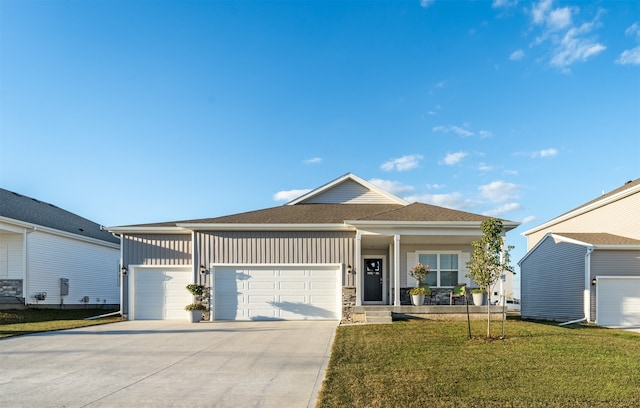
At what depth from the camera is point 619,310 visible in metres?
15.8

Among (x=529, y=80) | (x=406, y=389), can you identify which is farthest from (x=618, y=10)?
(x=406, y=389)

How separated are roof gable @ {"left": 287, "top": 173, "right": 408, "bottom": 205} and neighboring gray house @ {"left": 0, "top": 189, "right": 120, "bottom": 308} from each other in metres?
9.49

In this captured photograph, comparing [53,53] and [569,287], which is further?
[569,287]

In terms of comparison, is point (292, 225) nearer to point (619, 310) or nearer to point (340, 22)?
point (340, 22)

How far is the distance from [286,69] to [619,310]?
14.5 m

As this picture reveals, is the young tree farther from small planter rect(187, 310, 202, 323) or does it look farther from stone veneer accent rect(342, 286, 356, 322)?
small planter rect(187, 310, 202, 323)

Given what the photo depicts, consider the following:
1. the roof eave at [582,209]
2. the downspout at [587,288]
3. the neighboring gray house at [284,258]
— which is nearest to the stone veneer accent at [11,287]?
the neighboring gray house at [284,258]

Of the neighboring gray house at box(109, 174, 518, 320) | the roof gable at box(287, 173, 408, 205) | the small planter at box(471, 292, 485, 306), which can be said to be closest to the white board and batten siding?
the neighboring gray house at box(109, 174, 518, 320)

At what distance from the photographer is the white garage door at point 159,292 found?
1662 centimetres

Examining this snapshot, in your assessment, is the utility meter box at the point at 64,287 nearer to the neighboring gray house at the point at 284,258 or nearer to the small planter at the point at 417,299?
the neighboring gray house at the point at 284,258

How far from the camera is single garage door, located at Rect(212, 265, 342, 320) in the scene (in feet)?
52.2

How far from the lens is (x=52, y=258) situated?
2078 centimetres

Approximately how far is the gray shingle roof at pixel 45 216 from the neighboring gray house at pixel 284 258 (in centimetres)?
637

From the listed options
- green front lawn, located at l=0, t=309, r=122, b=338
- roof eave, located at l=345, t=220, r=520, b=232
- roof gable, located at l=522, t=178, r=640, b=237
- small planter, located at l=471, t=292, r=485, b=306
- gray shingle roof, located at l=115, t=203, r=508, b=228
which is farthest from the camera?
roof gable, located at l=522, t=178, r=640, b=237
